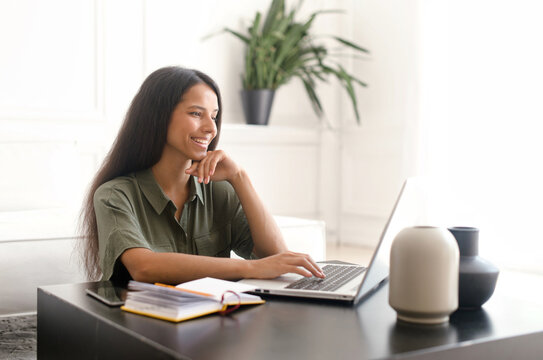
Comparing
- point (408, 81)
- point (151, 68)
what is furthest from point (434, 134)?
point (151, 68)

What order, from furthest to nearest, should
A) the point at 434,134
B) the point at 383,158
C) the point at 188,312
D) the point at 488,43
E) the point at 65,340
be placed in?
the point at 383,158
the point at 434,134
the point at 488,43
the point at 65,340
the point at 188,312

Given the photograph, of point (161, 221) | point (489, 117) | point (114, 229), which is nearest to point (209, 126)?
point (161, 221)

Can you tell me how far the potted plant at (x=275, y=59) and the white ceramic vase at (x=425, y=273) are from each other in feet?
11.4

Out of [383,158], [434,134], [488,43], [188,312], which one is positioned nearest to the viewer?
[188,312]

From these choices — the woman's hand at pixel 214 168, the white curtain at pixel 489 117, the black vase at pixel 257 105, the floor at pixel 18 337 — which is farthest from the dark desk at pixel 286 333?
the black vase at pixel 257 105

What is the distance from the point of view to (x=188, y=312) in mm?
1069

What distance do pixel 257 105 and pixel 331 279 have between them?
3200mm

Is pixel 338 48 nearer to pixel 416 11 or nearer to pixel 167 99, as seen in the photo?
pixel 416 11

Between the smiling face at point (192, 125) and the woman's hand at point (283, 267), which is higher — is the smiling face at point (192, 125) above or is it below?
above

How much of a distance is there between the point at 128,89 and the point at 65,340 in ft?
10.2

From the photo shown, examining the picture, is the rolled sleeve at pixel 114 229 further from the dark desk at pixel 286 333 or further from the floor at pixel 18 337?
the floor at pixel 18 337

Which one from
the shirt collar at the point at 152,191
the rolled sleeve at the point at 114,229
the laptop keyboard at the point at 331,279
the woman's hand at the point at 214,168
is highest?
the woman's hand at the point at 214,168

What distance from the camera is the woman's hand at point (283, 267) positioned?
1336 mm

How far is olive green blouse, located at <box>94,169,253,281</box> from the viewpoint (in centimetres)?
144
